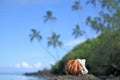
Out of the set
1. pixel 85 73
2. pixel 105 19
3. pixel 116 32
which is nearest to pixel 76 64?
pixel 85 73

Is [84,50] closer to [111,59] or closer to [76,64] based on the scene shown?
[111,59]

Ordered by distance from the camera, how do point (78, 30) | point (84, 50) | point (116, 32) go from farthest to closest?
point (78, 30), point (84, 50), point (116, 32)

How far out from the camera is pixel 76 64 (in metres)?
14.3

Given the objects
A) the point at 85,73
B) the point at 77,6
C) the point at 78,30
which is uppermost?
the point at 77,6

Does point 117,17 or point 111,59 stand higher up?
point 117,17

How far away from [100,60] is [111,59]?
3255 mm

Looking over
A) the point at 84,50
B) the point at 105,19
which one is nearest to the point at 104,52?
the point at 105,19

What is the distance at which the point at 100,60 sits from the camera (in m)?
62.2

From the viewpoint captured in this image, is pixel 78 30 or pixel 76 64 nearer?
pixel 76 64

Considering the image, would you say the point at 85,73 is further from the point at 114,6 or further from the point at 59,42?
the point at 59,42

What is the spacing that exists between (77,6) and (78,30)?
7.10 m

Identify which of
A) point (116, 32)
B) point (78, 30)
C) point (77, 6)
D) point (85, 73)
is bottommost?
point (85, 73)

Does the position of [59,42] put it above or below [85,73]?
above

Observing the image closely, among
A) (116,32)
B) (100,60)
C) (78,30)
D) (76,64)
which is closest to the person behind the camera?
(76,64)
